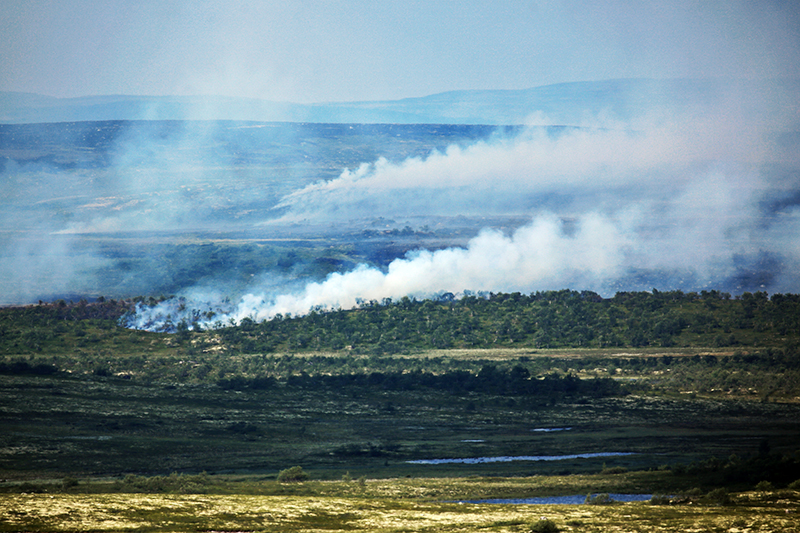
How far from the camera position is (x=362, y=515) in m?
83.1

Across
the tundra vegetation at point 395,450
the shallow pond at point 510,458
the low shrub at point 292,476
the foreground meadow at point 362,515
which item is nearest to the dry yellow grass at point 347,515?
the foreground meadow at point 362,515

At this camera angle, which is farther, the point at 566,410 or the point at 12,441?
the point at 566,410

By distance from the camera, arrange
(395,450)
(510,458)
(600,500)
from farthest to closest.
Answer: (395,450) → (510,458) → (600,500)

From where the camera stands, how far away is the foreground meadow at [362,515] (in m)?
72.6

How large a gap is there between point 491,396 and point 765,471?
277 feet

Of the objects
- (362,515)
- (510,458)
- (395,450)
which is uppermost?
(362,515)

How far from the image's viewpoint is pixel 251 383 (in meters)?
192

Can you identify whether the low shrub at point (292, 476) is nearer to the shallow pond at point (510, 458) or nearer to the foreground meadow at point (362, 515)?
the foreground meadow at point (362, 515)

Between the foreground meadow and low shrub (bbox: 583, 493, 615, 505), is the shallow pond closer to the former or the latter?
low shrub (bbox: 583, 493, 615, 505)

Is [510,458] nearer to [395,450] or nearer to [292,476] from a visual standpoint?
[395,450]

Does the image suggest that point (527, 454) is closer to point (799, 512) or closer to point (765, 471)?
point (765, 471)

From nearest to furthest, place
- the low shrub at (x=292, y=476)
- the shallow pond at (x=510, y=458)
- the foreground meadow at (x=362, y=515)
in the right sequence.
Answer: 1. the foreground meadow at (x=362, y=515)
2. the low shrub at (x=292, y=476)
3. the shallow pond at (x=510, y=458)

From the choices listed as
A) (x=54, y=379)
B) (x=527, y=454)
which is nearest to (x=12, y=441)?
(x=54, y=379)

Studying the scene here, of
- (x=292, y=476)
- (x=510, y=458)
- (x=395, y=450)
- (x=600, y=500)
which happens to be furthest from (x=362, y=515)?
(x=395, y=450)
